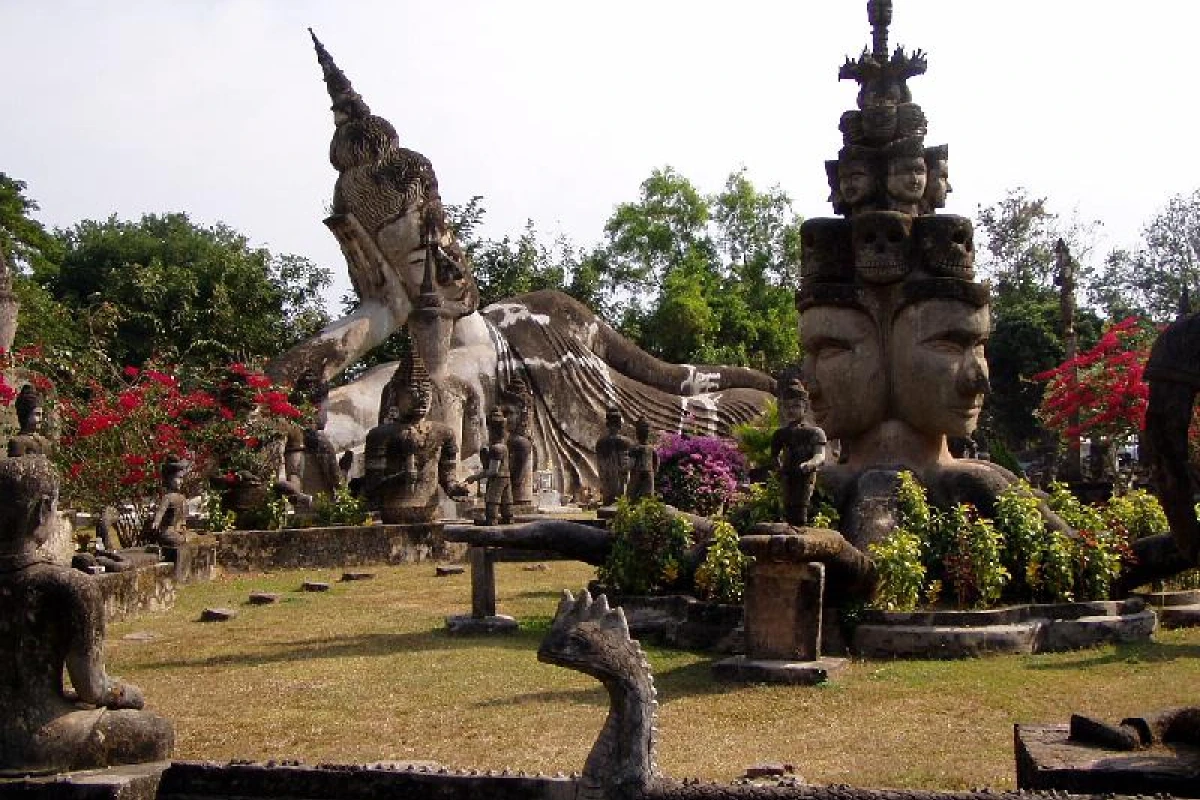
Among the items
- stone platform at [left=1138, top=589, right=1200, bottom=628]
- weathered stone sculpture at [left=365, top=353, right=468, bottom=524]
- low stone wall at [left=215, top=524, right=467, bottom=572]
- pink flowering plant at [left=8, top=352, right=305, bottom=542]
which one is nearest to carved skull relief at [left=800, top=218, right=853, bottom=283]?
stone platform at [left=1138, top=589, right=1200, bottom=628]

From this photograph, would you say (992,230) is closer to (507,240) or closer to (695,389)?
(507,240)

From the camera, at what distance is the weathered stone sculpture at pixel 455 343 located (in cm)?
2394

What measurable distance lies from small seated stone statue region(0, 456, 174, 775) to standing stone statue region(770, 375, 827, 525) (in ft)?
16.5

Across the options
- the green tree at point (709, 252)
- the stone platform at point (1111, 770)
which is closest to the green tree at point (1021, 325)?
the green tree at point (709, 252)

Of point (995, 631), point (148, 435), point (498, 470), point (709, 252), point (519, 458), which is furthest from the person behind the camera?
point (709, 252)

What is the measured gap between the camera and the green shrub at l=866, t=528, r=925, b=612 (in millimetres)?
9398

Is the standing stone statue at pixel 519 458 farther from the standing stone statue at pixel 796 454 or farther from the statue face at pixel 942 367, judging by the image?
the standing stone statue at pixel 796 454

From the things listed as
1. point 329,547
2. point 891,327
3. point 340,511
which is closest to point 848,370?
point 891,327

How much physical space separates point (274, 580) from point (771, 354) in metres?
29.5

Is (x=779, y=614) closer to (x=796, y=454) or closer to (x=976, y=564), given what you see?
(x=796, y=454)

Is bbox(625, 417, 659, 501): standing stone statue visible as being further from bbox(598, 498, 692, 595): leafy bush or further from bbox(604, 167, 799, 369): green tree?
bbox(604, 167, 799, 369): green tree

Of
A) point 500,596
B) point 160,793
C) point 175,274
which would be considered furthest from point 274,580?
point 175,274

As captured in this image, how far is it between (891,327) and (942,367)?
0.58 metres

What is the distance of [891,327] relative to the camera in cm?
1102
